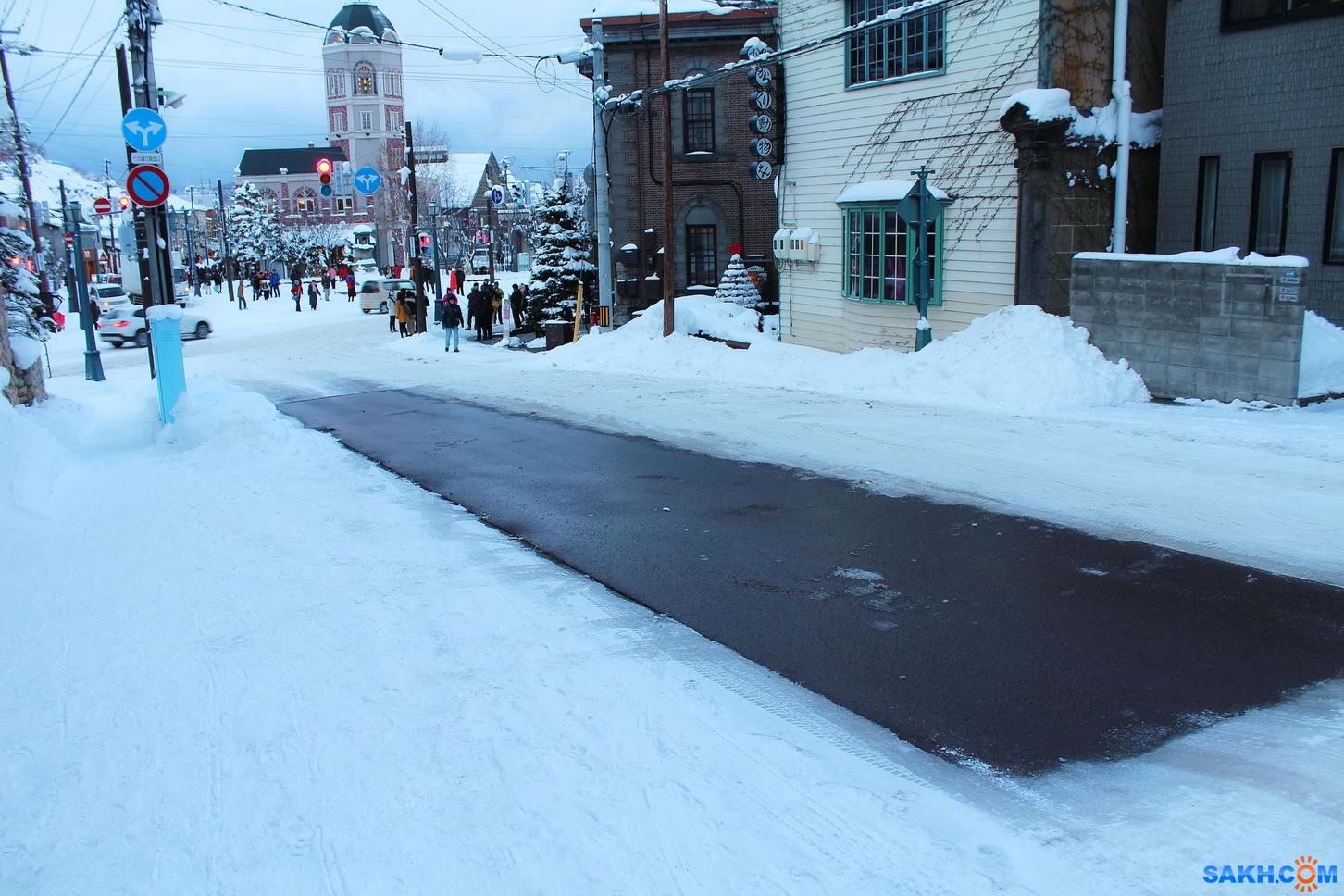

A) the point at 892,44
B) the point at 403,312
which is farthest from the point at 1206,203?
the point at 403,312

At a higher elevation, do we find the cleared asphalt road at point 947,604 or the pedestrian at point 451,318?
the pedestrian at point 451,318

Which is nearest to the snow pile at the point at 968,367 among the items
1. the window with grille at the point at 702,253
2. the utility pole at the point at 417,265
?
the window with grille at the point at 702,253

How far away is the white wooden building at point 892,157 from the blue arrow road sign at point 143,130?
416 inches

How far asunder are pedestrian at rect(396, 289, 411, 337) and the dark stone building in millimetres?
25298

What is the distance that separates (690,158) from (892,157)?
15.1m

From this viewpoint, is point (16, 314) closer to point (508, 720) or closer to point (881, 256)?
point (881, 256)

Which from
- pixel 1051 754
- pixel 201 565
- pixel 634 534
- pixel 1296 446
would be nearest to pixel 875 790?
pixel 1051 754

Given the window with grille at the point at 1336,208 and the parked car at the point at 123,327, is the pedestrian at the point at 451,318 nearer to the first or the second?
the parked car at the point at 123,327

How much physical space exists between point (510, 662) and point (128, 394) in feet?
54.6

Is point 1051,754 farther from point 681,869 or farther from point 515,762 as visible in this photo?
point 515,762

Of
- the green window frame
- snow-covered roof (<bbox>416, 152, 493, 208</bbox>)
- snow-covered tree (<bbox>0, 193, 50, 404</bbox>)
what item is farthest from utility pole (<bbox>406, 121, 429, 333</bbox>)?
snow-covered roof (<bbox>416, 152, 493, 208</bbox>)

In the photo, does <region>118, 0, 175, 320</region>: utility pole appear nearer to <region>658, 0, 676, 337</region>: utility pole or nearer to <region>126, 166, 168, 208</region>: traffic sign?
<region>126, 166, 168, 208</region>: traffic sign

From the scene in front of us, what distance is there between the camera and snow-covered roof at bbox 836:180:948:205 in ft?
59.5

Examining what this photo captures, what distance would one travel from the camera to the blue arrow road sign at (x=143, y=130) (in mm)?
13047
